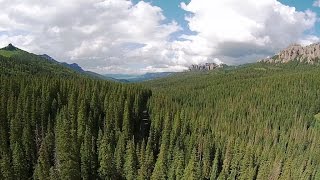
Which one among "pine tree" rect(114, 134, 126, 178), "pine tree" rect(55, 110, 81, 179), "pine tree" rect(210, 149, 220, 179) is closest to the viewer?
"pine tree" rect(55, 110, 81, 179)

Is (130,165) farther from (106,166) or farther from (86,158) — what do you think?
(86,158)

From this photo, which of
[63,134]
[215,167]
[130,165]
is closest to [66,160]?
[63,134]

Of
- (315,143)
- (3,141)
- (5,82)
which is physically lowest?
(315,143)

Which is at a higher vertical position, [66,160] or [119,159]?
[66,160]

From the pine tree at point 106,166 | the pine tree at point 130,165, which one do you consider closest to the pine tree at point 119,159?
the pine tree at point 130,165

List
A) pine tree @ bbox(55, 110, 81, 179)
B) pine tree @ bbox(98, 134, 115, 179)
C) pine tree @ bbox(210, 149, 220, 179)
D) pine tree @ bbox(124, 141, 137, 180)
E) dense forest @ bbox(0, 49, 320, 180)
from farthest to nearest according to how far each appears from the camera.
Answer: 1. pine tree @ bbox(210, 149, 220, 179)
2. pine tree @ bbox(124, 141, 137, 180)
3. pine tree @ bbox(98, 134, 115, 179)
4. dense forest @ bbox(0, 49, 320, 180)
5. pine tree @ bbox(55, 110, 81, 179)

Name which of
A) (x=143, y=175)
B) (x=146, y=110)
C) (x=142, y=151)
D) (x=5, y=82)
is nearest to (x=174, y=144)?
(x=142, y=151)

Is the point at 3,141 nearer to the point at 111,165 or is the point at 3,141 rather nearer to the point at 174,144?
the point at 111,165

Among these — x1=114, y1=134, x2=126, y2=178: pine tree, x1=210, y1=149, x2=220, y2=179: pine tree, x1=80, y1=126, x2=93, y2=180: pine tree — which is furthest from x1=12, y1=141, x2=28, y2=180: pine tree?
x1=210, y1=149, x2=220, y2=179: pine tree

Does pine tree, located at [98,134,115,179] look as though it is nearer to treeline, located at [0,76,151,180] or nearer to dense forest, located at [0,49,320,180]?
treeline, located at [0,76,151,180]

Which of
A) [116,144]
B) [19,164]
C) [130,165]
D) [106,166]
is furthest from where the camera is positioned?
[116,144]

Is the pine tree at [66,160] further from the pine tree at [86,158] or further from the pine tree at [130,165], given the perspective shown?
the pine tree at [130,165]
